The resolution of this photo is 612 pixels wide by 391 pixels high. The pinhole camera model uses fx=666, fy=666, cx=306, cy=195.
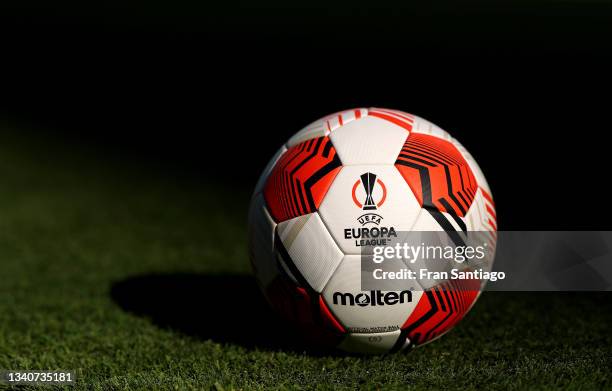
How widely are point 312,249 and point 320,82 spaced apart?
5.24 meters

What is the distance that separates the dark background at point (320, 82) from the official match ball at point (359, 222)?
5.33 ft

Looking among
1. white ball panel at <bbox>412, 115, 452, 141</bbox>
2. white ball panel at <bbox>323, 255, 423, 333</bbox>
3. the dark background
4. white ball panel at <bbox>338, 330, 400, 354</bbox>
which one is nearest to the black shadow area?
white ball panel at <bbox>338, 330, 400, 354</bbox>

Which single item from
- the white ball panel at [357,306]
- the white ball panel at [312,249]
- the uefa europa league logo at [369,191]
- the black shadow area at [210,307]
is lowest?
the black shadow area at [210,307]

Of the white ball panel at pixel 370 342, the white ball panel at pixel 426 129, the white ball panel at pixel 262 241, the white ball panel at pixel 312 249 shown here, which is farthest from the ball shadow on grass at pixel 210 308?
the white ball panel at pixel 426 129

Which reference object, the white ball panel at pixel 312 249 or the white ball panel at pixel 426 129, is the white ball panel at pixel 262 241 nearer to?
the white ball panel at pixel 312 249

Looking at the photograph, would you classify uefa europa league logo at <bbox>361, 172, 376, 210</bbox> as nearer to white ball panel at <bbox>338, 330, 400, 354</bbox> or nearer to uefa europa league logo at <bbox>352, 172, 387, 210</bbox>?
uefa europa league logo at <bbox>352, 172, 387, 210</bbox>

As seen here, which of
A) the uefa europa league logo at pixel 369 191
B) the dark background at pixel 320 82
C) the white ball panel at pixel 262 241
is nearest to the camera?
the uefa europa league logo at pixel 369 191

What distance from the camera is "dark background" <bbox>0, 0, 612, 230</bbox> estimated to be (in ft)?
16.0

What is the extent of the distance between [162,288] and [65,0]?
11.2 meters

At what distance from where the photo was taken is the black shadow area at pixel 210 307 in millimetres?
2648

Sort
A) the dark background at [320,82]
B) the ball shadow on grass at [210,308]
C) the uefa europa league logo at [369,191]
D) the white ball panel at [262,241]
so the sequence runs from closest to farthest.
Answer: the uefa europa league logo at [369,191]
the white ball panel at [262,241]
the ball shadow on grass at [210,308]
the dark background at [320,82]

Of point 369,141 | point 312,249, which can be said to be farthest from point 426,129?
point 312,249

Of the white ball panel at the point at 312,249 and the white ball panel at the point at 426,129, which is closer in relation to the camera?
the white ball panel at the point at 312,249

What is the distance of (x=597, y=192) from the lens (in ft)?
13.4
